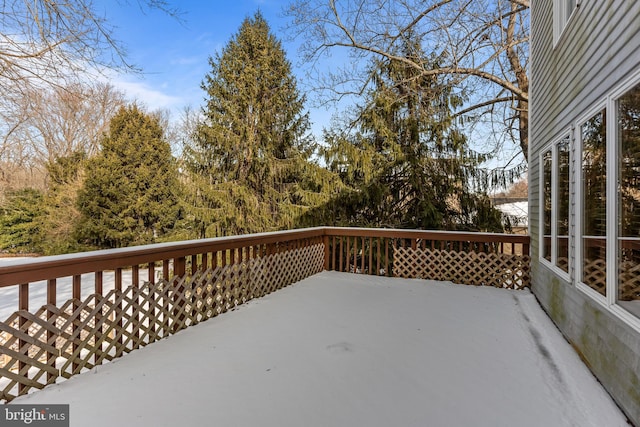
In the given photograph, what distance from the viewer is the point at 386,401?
2072 mm

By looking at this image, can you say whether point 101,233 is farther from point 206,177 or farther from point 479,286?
point 479,286

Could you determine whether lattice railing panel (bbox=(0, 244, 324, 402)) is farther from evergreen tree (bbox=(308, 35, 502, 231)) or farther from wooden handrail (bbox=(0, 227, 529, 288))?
evergreen tree (bbox=(308, 35, 502, 231))

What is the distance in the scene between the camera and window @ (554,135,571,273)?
3.29 metres

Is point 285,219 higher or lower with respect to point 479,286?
higher

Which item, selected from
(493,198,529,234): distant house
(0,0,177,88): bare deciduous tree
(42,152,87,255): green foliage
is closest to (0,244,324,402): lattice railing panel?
(0,0,177,88): bare deciduous tree

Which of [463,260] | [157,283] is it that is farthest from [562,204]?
[157,283]

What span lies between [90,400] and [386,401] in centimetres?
183

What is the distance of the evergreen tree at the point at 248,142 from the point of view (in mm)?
10047

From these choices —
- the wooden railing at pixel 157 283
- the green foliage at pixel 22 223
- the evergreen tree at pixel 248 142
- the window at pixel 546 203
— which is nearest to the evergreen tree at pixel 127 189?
the evergreen tree at pixel 248 142

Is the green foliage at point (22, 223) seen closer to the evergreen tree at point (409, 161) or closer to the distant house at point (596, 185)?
the evergreen tree at point (409, 161)

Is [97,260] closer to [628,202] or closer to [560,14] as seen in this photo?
[628,202]

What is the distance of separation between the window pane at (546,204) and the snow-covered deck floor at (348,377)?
0.85 m

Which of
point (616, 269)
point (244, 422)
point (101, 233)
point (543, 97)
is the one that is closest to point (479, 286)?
point (543, 97)

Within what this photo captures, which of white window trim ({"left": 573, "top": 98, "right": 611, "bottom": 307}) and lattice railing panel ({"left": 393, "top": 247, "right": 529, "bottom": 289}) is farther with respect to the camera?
lattice railing panel ({"left": 393, "top": 247, "right": 529, "bottom": 289})
